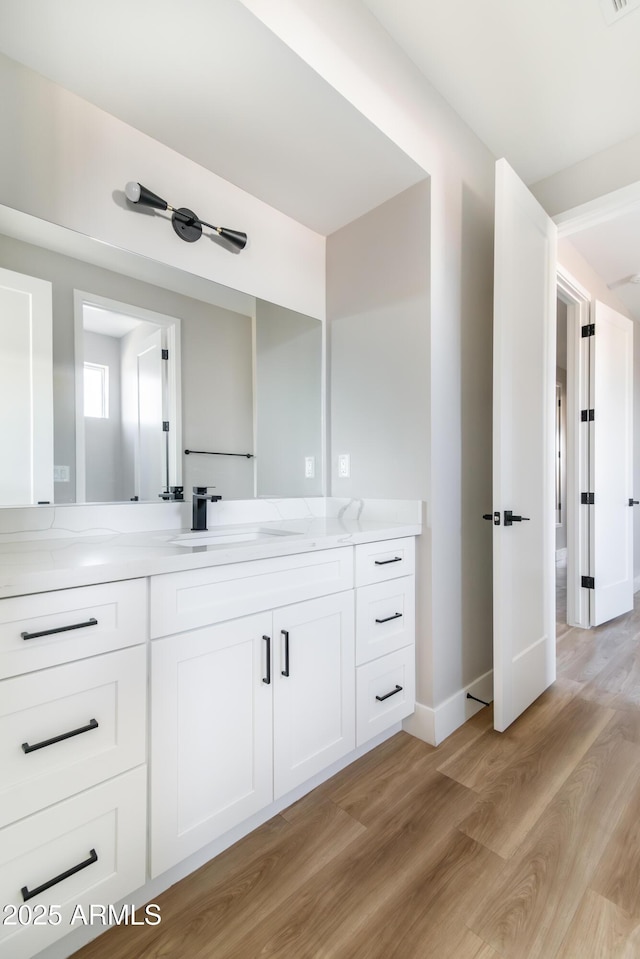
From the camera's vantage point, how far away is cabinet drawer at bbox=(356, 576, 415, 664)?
1627mm

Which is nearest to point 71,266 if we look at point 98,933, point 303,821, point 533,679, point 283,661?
point 283,661

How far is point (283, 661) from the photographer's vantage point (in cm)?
135

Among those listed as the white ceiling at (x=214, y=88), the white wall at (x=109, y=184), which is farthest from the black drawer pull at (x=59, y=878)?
the white ceiling at (x=214, y=88)

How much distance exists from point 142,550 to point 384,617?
3.22ft

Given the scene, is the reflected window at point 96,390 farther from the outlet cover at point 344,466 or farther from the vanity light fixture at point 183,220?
the outlet cover at point 344,466

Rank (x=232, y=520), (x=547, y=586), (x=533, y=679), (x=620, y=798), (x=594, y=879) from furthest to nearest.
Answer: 1. (x=547, y=586)
2. (x=533, y=679)
3. (x=232, y=520)
4. (x=620, y=798)
5. (x=594, y=879)

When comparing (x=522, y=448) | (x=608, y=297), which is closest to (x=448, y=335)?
(x=522, y=448)

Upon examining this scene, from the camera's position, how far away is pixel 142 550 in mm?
1183

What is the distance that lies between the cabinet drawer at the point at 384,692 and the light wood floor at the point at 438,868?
0.49 ft

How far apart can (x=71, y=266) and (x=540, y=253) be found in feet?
6.73

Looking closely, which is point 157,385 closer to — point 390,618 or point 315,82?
point 315,82

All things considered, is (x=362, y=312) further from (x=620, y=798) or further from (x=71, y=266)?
(x=620, y=798)

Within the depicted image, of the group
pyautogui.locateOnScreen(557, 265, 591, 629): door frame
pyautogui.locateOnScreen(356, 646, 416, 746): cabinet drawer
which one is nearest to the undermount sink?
pyautogui.locateOnScreen(356, 646, 416, 746): cabinet drawer

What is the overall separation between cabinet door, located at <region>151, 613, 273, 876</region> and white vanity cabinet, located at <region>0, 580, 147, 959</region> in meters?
0.05
